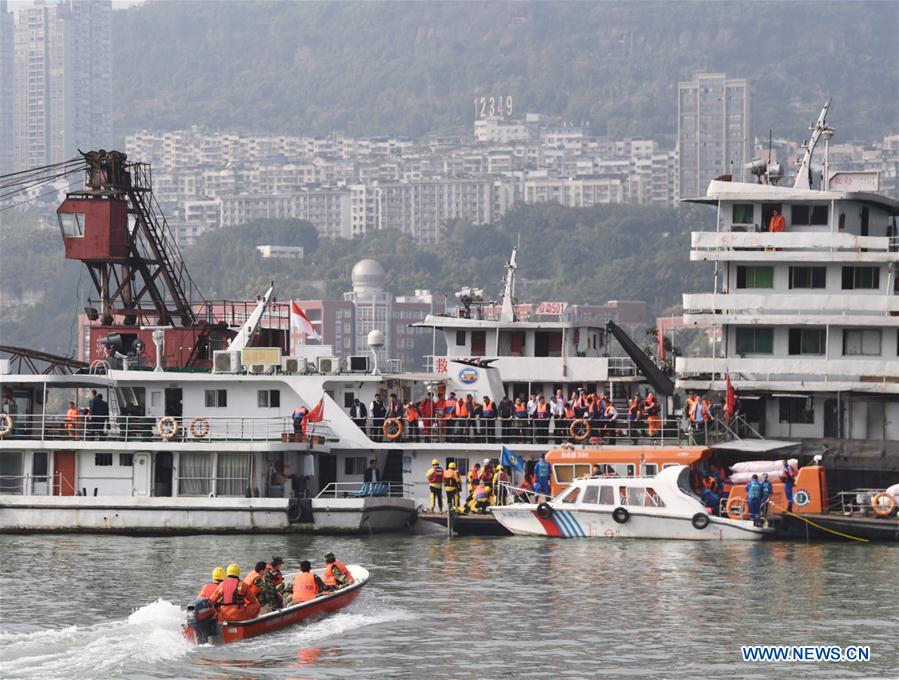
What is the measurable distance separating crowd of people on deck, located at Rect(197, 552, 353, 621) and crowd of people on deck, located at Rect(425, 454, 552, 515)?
456 inches

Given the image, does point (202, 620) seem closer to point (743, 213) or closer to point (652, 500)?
point (652, 500)

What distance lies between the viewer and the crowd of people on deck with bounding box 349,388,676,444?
4941 centimetres

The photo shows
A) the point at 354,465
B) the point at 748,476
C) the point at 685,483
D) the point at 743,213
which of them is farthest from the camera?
the point at 743,213

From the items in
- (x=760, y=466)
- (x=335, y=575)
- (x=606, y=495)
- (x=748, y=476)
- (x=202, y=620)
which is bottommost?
(x=202, y=620)

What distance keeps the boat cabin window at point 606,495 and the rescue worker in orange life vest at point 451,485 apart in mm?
3819

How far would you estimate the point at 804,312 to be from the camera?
52406mm

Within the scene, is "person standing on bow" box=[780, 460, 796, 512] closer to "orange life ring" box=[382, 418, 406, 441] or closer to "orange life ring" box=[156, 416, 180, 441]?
"orange life ring" box=[382, 418, 406, 441]

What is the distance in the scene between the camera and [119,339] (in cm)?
5122

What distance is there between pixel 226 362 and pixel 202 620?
61.9 feet

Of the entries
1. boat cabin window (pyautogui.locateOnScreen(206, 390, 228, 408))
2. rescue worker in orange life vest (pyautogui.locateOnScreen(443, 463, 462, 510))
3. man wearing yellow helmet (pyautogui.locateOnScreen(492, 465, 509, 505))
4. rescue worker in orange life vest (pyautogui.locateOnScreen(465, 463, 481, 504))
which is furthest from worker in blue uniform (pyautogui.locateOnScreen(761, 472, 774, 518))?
boat cabin window (pyautogui.locateOnScreen(206, 390, 228, 408))

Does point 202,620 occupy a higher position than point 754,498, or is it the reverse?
point 754,498

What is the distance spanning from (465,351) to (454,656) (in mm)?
23548


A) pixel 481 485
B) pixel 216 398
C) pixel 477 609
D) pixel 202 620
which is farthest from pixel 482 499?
pixel 202 620

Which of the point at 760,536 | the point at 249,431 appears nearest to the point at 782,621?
the point at 760,536
